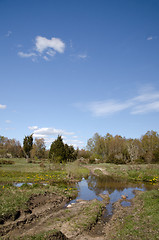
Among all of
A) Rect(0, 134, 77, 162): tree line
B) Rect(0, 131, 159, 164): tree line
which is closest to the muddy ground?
Rect(0, 134, 77, 162): tree line

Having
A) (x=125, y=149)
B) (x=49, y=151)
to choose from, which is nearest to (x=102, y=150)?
(x=125, y=149)

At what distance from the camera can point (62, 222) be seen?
34.2ft

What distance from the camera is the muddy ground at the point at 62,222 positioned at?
905cm

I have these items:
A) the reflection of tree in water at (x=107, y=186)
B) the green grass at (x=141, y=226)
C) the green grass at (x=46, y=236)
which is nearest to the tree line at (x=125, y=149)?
the reflection of tree in water at (x=107, y=186)

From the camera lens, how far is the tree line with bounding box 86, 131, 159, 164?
178 ft

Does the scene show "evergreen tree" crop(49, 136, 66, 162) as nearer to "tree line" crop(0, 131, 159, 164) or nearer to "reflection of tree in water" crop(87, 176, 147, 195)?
"tree line" crop(0, 131, 159, 164)

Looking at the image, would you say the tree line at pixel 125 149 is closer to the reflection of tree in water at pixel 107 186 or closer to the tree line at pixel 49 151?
the tree line at pixel 49 151

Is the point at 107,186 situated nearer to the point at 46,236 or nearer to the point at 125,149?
the point at 46,236

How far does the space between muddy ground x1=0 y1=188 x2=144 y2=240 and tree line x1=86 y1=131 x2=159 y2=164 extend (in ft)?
129

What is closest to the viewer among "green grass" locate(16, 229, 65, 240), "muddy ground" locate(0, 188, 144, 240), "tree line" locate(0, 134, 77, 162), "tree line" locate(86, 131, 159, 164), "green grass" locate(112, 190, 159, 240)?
"green grass" locate(16, 229, 65, 240)

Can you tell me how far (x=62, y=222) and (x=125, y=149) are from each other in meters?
59.2

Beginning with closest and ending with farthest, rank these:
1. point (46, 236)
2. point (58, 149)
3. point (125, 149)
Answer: point (46, 236) < point (58, 149) < point (125, 149)

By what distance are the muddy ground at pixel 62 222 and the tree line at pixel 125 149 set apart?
129ft

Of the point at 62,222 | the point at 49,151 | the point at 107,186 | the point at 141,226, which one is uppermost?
the point at 49,151
